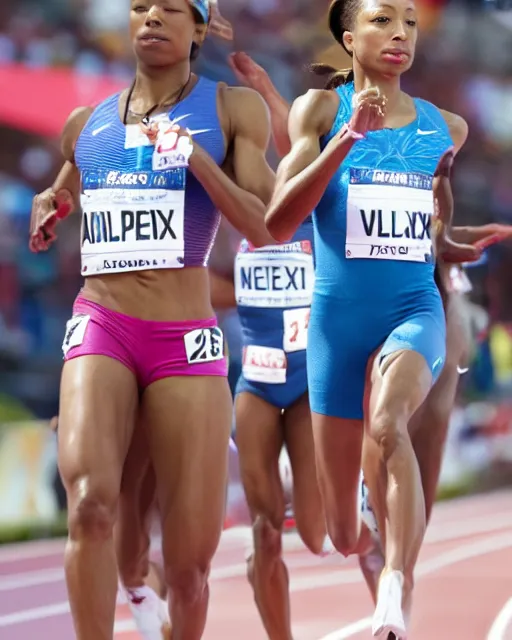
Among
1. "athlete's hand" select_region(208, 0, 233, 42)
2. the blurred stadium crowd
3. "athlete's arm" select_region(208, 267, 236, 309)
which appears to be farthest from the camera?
the blurred stadium crowd

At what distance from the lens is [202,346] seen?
3.97 metres

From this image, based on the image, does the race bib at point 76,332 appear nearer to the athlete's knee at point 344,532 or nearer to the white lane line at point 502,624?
the athlete's knee at point 344,532

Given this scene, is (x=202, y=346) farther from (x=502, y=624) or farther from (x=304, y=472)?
(x=502, y=624)

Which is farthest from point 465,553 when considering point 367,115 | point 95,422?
point 95,422

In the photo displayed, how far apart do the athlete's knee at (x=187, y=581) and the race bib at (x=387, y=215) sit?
1.18 meters

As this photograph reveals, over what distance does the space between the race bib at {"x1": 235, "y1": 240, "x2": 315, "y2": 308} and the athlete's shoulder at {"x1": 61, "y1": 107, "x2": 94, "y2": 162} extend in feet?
4.62

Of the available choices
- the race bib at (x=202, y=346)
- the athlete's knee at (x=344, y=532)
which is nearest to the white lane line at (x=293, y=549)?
the athlete's knee at (x=344, y=532)

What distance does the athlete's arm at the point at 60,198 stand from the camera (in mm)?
4227

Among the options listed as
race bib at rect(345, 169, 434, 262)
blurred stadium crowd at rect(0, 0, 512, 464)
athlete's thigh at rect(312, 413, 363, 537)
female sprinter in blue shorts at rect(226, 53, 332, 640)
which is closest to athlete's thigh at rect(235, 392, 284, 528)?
female sprinter in blue shorts at rect(226, 53, 332, 640)

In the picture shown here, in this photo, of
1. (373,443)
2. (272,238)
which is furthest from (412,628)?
(272,238)

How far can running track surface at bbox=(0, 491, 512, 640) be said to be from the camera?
5996 mm

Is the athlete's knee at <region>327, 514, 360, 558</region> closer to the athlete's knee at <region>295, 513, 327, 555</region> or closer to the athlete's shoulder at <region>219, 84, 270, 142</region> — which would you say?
the athlete's knee at <region>295, 513, 327, 555</region>

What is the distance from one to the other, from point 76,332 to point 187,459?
502 mm

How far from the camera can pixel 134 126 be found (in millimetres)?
4086
